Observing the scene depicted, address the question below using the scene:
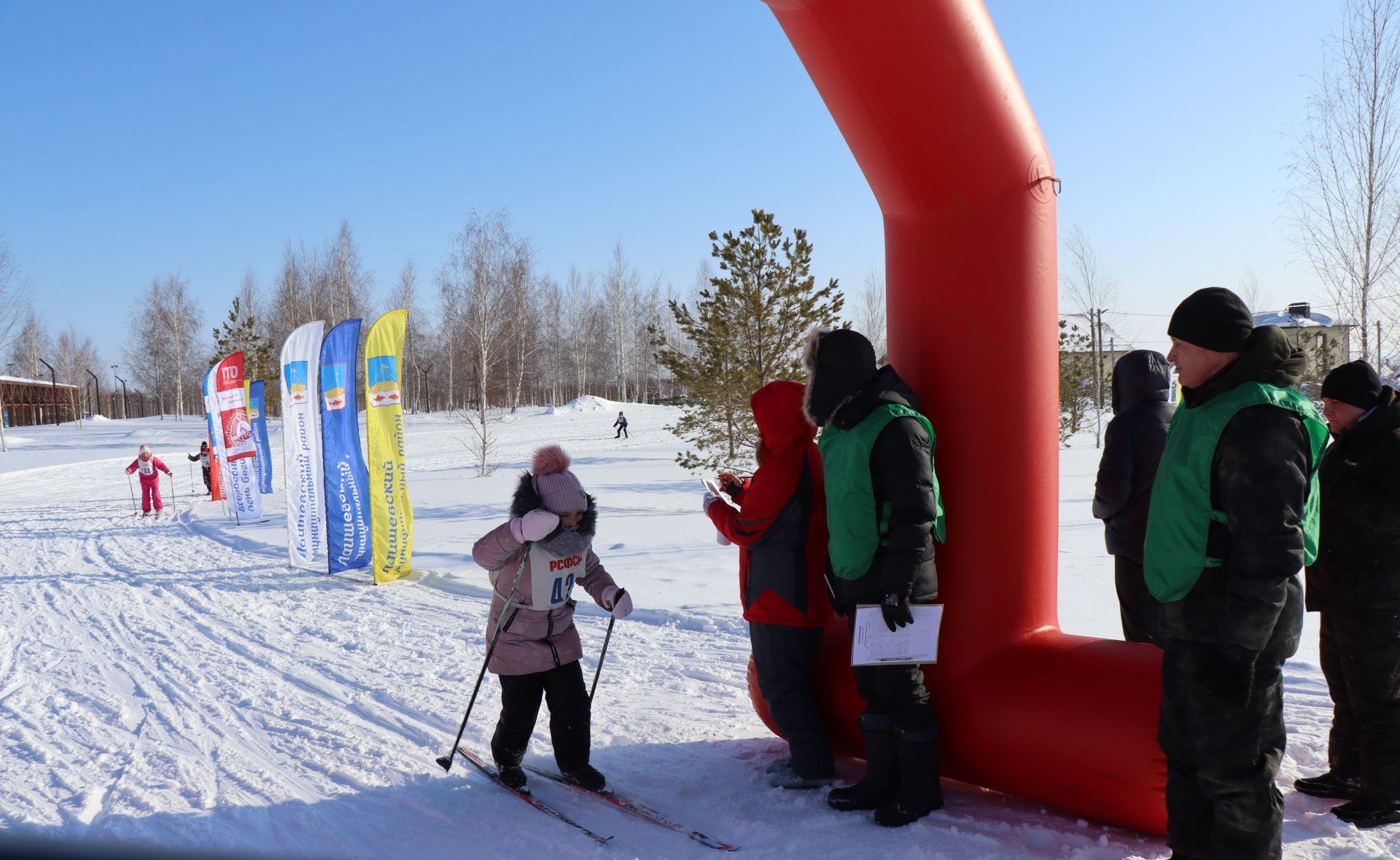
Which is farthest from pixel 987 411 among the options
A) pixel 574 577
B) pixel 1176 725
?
pixel 574 577

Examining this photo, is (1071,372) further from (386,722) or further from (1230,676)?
(1230,676)

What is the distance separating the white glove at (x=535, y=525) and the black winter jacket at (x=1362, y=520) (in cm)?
283

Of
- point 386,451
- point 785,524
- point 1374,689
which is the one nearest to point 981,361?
point 785,524

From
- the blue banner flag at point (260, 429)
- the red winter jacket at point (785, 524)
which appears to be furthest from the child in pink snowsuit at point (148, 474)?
the red winter jacket at point (785, 524)

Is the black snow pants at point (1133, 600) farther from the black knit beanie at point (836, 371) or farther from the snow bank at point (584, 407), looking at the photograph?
the snow bank at point (584, 407)

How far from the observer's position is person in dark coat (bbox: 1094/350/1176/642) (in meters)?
3.63

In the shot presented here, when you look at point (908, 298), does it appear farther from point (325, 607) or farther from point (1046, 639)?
point (325, 607)

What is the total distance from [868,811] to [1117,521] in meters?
1.60

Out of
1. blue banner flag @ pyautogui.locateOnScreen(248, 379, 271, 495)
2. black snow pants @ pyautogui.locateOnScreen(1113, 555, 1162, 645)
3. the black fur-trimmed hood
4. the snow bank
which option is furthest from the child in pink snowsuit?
the snow bank

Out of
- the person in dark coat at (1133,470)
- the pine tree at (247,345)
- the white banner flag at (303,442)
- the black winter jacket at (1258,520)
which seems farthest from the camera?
the pine tree at (247,345)

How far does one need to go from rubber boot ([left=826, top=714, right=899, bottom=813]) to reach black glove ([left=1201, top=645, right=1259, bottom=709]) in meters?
1.17

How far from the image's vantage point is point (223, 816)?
11.7 feet

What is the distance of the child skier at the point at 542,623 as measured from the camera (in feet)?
12.1

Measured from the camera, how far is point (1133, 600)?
12.2 ft
